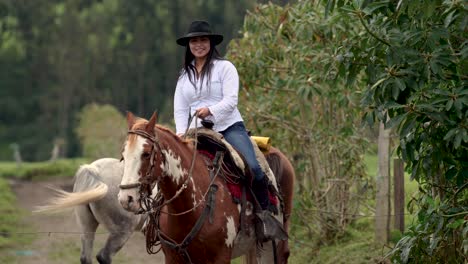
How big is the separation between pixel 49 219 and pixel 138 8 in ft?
160

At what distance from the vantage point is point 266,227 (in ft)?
26.2

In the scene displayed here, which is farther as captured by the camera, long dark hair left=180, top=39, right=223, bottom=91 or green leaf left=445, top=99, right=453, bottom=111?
long dark hair left=180, top=39, right=223, bottom=91

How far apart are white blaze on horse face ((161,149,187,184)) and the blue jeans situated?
84cm

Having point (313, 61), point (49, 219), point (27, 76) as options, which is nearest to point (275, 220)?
point (313, 61)

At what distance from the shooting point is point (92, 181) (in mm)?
10492

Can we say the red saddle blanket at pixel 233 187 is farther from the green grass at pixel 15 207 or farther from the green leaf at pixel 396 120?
the green grass at pixel 15 207

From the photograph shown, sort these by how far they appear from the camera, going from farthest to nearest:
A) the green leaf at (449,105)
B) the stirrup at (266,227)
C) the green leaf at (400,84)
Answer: the stirrup at (266,227) → the green leaf at (400,84) → the green leaf at (449,105)

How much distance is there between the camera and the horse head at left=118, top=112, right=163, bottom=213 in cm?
659

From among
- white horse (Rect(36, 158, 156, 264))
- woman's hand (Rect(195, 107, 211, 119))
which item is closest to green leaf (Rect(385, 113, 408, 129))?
woman's hand (Rect(195, 107, 211, 119))

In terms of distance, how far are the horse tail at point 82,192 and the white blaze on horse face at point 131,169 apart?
2.55 meters

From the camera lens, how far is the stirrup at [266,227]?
26.1ft

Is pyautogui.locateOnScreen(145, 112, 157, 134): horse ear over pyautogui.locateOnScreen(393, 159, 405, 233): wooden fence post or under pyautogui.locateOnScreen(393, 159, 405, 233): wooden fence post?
over

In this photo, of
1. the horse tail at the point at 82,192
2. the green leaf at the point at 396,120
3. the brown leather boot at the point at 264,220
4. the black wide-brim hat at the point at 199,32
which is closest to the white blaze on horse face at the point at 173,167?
the brown leather boot at the point at 264,220

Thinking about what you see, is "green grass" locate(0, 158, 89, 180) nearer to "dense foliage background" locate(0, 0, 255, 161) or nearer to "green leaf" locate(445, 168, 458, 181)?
"green leaf" locate(445, 168, 458, 181)
